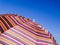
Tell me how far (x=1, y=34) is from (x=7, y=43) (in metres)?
0.37

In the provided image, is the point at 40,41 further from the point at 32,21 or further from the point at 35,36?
the point at 32,21

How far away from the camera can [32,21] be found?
6.98 meters

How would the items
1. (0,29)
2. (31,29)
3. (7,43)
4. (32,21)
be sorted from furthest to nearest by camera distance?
(32,21) → (31,29) → (0,29) → (7,43)

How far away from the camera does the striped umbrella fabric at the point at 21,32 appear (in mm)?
5836

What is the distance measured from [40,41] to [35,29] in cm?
56

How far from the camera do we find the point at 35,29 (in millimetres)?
6641

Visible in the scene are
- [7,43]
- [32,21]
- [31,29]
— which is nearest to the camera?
[7,43]

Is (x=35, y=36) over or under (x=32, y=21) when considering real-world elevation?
under

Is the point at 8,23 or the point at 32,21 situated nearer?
the point at 8,23

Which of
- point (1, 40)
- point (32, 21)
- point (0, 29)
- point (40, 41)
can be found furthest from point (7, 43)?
point (32, 21)

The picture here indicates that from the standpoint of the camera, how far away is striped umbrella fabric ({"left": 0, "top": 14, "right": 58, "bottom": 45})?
19.1 feet

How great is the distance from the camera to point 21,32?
615 cm

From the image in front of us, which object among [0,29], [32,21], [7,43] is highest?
[32,21]

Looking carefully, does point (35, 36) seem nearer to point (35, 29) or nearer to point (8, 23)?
point (35, 29)
